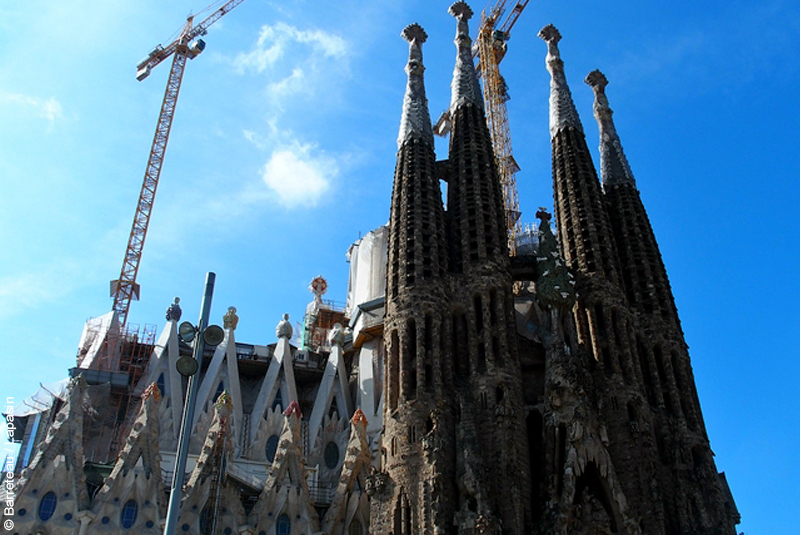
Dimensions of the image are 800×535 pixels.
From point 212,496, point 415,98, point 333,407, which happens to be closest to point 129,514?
point 212,496

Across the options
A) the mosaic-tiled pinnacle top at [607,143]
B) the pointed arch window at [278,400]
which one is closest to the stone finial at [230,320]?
the pointed arch window at [278,400]

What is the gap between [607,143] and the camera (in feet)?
132

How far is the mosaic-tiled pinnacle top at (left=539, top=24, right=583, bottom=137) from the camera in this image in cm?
3938

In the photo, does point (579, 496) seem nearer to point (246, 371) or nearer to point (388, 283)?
point (388, 283)

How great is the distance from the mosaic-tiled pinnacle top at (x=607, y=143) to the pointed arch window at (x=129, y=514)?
1007 inches

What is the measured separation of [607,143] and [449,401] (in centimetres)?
1899

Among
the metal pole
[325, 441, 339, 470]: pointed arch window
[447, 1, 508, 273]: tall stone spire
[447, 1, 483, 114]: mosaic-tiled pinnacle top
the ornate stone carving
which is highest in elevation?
[447, 1, 483, 114]: mosaic-tiled pinnacle top

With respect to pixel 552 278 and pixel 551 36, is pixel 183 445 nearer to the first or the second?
pixel 552 278

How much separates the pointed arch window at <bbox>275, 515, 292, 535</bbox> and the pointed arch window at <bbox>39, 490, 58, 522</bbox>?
726cm

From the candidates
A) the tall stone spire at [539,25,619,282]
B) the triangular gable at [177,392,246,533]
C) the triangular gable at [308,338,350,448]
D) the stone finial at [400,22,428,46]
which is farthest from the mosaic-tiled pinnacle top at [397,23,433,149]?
the triangular gable at [177,392,246,533]

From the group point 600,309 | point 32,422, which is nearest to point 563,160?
point 600,309

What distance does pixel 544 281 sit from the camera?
106 feet

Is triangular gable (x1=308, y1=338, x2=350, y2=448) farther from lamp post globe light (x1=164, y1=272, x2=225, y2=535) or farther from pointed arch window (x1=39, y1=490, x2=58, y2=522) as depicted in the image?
lamp post globe light (x1=164, y1=272, x2=225, y2=535)

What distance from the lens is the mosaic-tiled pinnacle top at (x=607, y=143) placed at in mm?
39062
